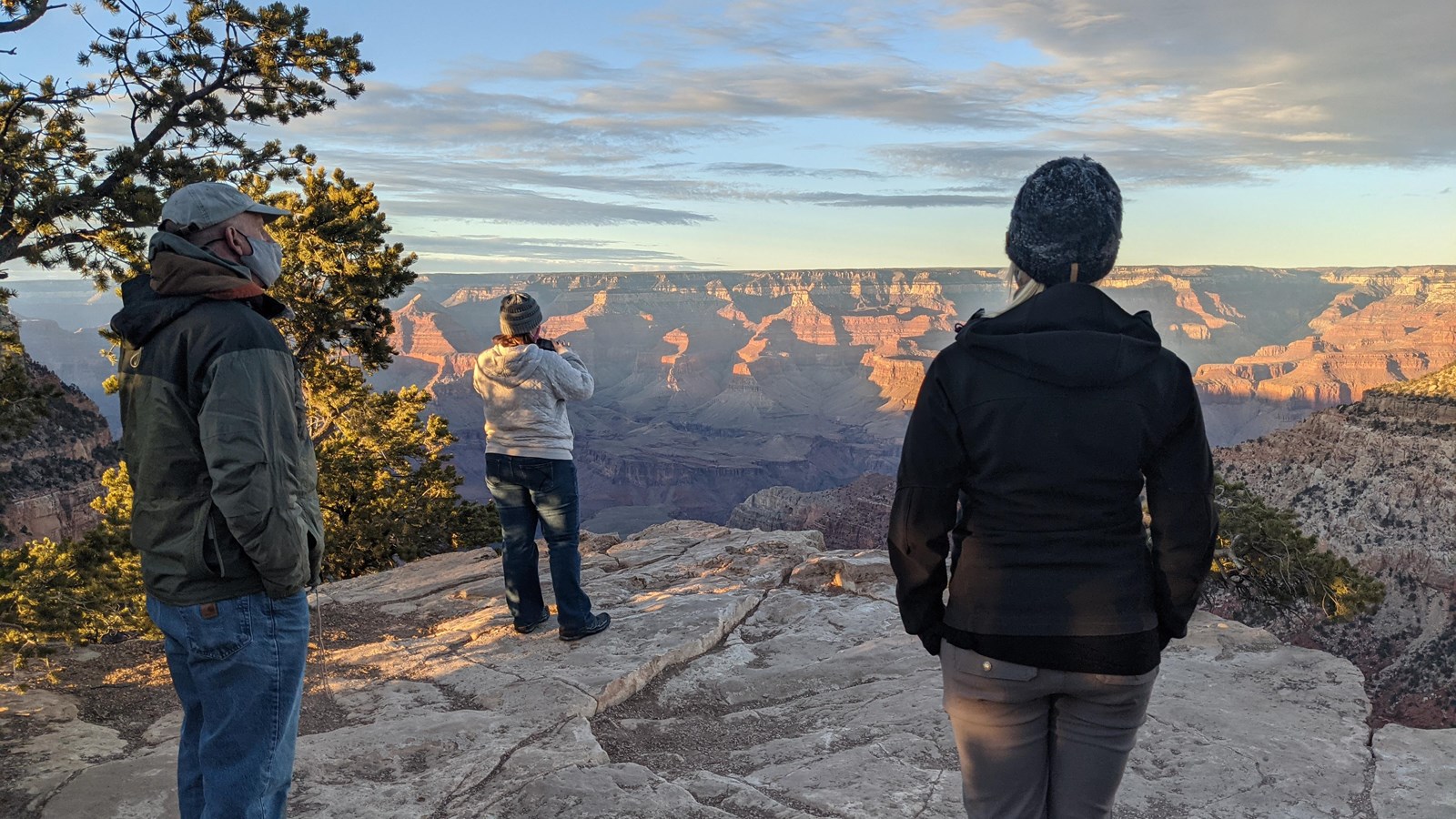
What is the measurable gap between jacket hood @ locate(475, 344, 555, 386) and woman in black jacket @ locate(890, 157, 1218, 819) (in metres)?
3.25

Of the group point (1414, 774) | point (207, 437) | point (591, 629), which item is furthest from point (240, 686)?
point (1414, 774)

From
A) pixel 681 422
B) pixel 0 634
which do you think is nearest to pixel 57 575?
pixel 0 634

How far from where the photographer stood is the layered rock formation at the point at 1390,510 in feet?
78.2

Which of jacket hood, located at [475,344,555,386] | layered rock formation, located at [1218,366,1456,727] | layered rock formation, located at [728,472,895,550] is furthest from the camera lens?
layered rock formation, located at [728,472,895,550]

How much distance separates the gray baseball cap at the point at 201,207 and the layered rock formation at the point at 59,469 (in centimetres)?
3056

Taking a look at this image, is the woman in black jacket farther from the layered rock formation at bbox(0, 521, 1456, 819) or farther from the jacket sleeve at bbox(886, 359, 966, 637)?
the layered rock formation at bbox(0, 521, 1456, 819)

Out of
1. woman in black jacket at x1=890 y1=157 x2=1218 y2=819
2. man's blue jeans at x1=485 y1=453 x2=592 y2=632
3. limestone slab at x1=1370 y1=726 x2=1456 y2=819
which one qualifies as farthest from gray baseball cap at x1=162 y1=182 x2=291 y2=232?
limestone slab at x1=1370 y1=726 x2=1456 y2=819

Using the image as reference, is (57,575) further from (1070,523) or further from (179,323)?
(1070,523)

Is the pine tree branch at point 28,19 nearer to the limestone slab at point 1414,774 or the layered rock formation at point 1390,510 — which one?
the limestone slab at point 1414,774

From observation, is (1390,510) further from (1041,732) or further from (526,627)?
(1041,732)

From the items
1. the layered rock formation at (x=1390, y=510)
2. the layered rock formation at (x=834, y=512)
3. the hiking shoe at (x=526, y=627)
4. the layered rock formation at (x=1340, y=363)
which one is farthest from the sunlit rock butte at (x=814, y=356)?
the hiking shoe at (x=526, y=627)

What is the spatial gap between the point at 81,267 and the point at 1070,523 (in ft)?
21.6

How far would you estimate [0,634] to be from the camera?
16.4 ft

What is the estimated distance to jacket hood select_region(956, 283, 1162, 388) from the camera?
70.8 inches
